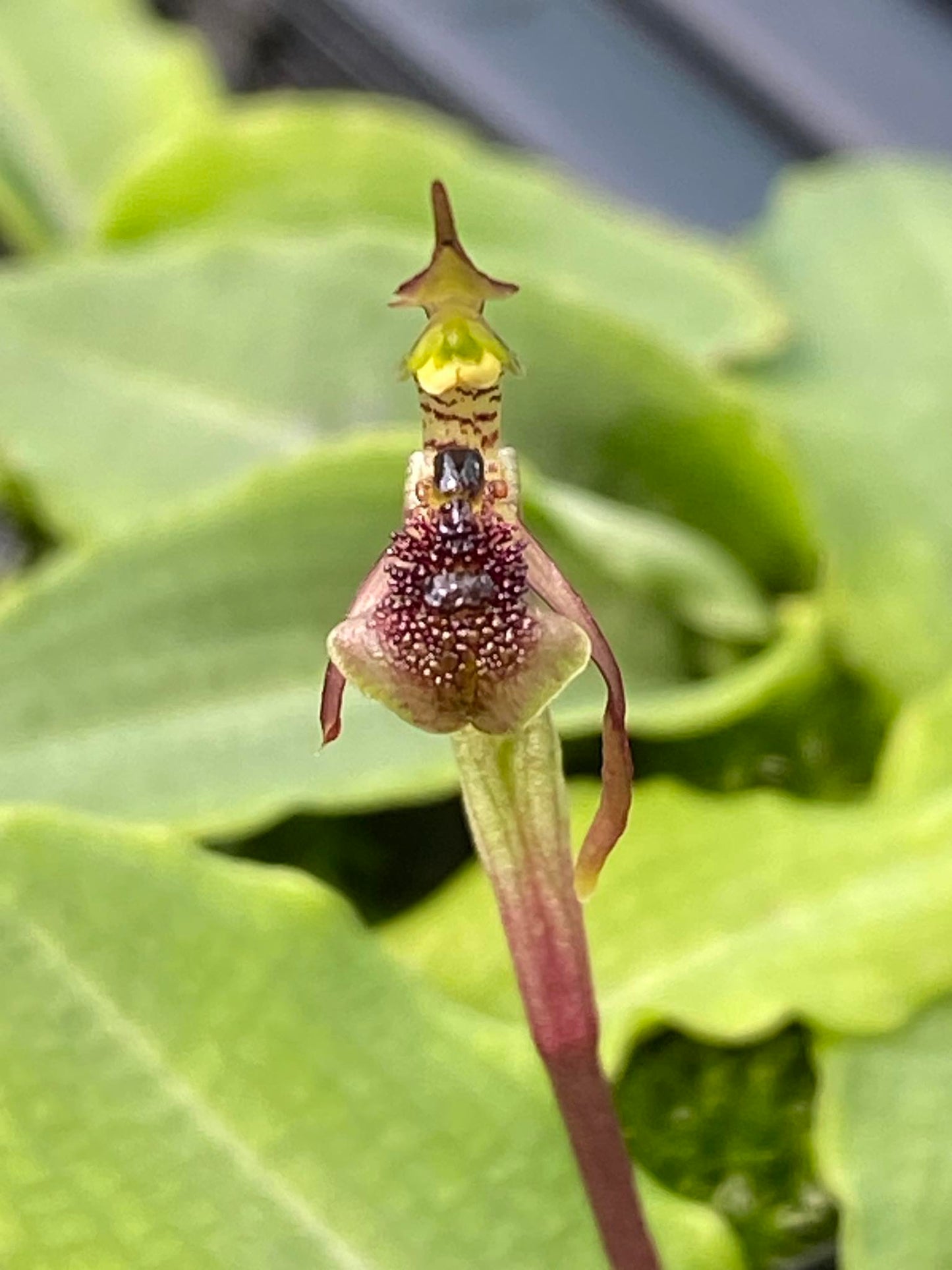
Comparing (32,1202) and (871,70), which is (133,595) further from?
(871,70)

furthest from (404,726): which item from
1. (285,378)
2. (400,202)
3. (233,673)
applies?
(400,202)

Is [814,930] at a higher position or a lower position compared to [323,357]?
lower

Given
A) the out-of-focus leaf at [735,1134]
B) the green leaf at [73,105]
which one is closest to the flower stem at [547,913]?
the out-of-focus leaf at [735,1134]

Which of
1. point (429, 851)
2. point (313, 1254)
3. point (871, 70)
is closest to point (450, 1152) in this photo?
point (313, 1254)

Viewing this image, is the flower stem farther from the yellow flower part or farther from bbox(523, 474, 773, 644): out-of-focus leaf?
bbox(523, 474, 773, 644): out-of-focus leaf

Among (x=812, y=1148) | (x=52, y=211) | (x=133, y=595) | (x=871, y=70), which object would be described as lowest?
(x=812, y=1148)

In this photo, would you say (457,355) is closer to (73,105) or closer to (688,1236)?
(688,1236)

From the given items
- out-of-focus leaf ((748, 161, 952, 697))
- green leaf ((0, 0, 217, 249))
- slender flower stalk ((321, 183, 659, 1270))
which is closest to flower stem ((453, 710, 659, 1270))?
slender flower stalk ((321, 183, 659, 1270))
